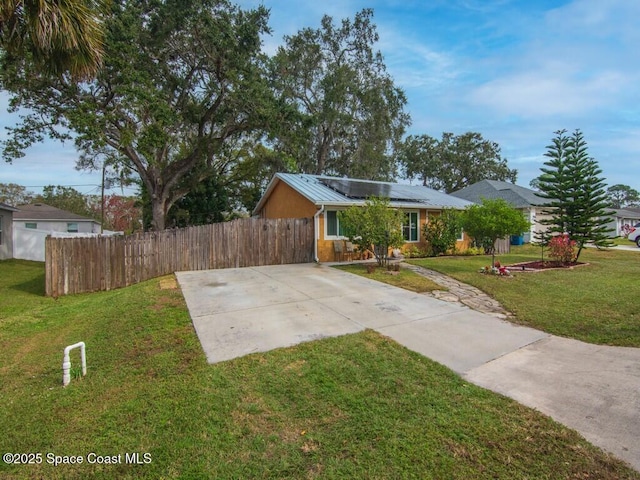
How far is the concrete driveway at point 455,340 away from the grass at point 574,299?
0.56 metres

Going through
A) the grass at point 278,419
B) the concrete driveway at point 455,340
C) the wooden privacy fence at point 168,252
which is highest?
the wooden privacy fence at point 168,252

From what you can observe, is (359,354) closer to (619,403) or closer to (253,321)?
(253,321)

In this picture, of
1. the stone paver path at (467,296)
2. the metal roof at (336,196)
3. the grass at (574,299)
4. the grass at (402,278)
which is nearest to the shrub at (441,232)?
the metal roof at (336,196)

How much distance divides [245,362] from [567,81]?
42.9 ft

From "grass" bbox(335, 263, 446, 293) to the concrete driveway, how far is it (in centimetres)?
53

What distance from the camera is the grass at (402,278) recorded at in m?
8.12

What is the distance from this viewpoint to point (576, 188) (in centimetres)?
1235

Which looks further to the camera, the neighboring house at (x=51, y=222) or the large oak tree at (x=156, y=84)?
the neighboring house at (x=51, y=222)

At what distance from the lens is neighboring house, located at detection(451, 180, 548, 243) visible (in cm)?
2266

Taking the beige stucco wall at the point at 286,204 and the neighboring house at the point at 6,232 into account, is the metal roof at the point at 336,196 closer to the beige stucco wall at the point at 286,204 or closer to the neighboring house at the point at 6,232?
the beige stucco wall at the point at 286,204

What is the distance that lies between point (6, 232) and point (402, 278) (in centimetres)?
1983

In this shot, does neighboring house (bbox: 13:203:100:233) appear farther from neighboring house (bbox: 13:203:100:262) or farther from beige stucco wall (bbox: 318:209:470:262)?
beige stucco wall (bbox: 318:209:470:262)

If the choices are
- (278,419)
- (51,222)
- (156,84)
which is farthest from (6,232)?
(278,419)

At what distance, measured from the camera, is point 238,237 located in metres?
11.7
